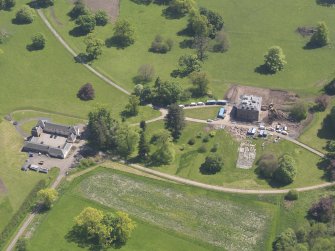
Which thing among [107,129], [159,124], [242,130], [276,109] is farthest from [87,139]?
[276,109]

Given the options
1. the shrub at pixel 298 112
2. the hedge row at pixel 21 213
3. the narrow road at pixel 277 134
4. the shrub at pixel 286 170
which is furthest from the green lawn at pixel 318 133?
the hedge row at pixel 21 213

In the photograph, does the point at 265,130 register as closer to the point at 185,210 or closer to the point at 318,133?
the point at 318,133

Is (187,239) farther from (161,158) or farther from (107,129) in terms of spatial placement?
(107,129)

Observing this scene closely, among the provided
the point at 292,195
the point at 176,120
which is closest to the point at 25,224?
the point at 176,120

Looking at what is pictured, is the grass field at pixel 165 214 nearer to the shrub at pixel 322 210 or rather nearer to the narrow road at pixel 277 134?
the shrub at pixel 322 210

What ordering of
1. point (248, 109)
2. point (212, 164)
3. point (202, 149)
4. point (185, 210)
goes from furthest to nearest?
point (248, 109) < point (202, 149) < point (212, 164) < point (185, 210)

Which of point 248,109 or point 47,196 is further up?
point 248,109

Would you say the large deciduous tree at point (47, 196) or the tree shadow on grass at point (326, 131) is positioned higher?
the tree shadow on grass at point (326, 131)
